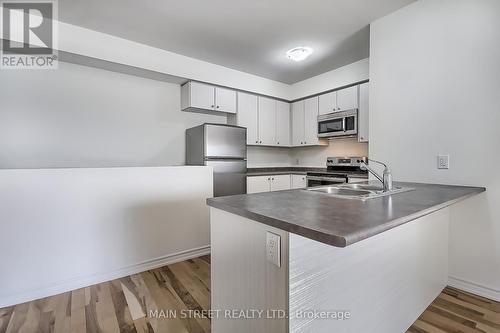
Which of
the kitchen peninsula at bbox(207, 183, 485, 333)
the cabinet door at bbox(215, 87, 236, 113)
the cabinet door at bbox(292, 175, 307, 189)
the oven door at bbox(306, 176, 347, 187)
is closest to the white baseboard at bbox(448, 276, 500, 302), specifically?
the kitchen peninsula at bbox(207, 183, 485, 333)

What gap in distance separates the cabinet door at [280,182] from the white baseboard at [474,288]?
2413 millimetres

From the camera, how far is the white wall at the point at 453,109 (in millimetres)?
1910

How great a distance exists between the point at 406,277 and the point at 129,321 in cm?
187

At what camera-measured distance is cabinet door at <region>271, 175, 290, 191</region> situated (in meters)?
4.12

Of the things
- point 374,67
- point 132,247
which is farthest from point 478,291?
point 132,247

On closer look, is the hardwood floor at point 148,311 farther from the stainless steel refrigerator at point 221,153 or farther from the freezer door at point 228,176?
the stainless steel refrigerator at point 221,153

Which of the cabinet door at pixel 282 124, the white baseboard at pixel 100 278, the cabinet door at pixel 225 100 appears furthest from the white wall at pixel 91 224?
the cabinet door at pixel 282 124

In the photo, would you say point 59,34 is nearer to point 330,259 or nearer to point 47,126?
point 47,126

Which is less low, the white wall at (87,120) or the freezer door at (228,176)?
the white wall at (87,120)

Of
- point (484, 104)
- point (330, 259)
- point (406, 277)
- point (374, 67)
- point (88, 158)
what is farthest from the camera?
point (88, 158)

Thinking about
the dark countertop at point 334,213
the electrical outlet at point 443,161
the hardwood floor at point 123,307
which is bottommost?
the hardwood floor at point 123,307

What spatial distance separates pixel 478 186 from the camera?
195cm

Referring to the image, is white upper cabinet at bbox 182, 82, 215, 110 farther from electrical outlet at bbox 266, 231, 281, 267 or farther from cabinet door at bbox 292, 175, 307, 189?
electrical outlet at bbox 266, 231, 281, 267

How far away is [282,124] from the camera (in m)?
4.56
